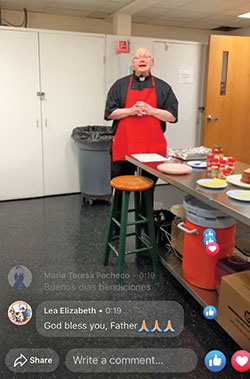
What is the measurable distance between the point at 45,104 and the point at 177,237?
259 cm

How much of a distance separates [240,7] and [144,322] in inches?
160

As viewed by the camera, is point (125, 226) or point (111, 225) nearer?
point (125, 226)

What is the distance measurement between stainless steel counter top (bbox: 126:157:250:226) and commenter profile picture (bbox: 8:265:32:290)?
116 cm

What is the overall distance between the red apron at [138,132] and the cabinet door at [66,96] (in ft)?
5.65

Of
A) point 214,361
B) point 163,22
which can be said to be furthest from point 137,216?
point 163,22

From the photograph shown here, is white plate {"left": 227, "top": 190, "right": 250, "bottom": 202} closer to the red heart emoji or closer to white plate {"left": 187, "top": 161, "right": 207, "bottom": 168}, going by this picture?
the red heart emoji

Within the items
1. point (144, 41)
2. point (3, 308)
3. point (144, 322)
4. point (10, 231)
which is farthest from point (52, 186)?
point (144, 322)

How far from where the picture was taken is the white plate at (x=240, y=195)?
1745 mm

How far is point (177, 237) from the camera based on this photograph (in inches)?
103

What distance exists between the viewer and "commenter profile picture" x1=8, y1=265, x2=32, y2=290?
8.39 feet

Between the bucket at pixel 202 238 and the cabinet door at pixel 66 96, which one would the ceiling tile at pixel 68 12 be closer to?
the cabinet door at pixel 66 96
